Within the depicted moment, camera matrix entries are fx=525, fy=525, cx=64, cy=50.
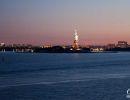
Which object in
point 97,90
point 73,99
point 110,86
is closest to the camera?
point 73,99

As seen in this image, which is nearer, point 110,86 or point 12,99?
point 12,99

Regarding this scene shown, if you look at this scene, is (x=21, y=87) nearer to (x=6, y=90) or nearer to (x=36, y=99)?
(x=6, y=90)

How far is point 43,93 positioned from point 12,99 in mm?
→ 3459

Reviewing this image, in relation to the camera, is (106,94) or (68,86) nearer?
(106,94)

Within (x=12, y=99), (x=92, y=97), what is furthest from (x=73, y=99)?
(x=12, y=99)

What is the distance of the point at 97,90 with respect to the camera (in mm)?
35250

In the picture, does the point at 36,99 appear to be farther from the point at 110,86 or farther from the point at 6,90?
the point at 110,86

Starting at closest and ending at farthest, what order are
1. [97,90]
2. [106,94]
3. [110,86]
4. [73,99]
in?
[73,99] → [106,94] → [97,90] → [110,86]

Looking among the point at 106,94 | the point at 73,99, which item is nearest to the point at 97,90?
the point at 106,94

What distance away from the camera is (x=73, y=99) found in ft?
101

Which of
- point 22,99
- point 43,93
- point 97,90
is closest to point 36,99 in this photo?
point 22,99

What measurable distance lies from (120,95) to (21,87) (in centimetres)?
904

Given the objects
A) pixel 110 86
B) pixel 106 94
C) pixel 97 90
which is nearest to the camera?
pixel 106 94

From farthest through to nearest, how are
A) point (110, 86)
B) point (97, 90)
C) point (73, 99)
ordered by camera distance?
1. point (110, 86)
2. point (97, 90)
3. point (73, 99)
